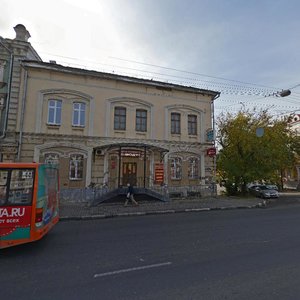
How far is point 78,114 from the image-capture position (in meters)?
17.8

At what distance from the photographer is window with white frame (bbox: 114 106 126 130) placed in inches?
739

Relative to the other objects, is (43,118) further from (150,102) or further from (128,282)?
(128,282)

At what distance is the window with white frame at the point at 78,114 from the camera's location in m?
17.7

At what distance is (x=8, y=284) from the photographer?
4.39 meters

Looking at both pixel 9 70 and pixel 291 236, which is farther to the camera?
pixel 9 70

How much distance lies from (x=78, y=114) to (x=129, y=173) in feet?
18.7

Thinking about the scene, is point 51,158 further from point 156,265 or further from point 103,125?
point 156,265

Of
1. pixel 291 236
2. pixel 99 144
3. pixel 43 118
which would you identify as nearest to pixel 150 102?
pixel 99 144

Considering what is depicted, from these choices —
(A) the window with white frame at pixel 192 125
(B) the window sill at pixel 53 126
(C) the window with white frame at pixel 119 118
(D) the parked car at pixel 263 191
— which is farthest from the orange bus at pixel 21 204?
(D) the parked car at pixel 263 191

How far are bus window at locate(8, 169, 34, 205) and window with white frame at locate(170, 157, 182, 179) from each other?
1428cm

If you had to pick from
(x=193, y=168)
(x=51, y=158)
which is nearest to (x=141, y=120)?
(x=193, y=168)

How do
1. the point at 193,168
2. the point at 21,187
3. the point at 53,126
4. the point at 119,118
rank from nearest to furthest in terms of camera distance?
1. the point at 21,187
2. the point at 53,126
3. the point at 119,118
4. the point at 193,168

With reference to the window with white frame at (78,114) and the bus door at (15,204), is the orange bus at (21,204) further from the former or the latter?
the window with white frame at (78,114)

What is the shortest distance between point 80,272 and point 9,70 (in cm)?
1582
